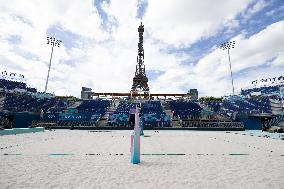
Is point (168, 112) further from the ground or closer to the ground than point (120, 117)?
further from the ground

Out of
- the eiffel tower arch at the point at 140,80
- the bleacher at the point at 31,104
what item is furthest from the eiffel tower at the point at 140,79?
the bleacher at the point at 31,104

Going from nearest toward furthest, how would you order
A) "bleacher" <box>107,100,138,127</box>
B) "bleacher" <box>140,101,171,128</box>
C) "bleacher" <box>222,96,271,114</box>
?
1. "bleacher" <box>140,101,171,128</box>
2. "bleacher" <box>107,100,138,127</box>
3. "bleacher" <box>222,96,271,114</box>

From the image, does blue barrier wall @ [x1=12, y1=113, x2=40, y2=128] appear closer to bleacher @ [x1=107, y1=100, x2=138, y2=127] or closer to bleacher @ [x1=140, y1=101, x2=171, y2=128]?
bleacher @ [x1=107, y1=100, x2=138, y2=127]

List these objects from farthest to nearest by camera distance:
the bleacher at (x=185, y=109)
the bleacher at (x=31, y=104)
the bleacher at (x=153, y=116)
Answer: the bleacher at (x=185, y=109) < the bleacher at (x=31, y=104) < the bleacher at (x=153, y=116)

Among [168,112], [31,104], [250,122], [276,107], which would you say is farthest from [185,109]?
[31,104]

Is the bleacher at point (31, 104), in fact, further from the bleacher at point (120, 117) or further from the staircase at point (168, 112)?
the staircase at point (168, 112)

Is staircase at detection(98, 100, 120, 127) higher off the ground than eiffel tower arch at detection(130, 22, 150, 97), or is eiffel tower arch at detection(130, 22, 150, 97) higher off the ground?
eiffel tower arch at detection(130, 22, 150, 97)

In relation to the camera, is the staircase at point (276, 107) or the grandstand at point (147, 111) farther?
the staircase at point (276, 107)

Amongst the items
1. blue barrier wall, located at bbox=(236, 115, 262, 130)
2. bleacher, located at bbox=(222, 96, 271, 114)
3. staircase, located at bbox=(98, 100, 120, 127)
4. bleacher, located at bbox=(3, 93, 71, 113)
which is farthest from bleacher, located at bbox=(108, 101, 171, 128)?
bleacher, located at bbox=(222, 96, 271, 114)

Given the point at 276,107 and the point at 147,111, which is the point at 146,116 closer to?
the point at 147,111

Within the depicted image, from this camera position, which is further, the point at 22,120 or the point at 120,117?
the point at 120,117

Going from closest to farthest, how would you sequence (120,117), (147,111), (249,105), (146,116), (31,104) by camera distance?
(120,117)
(146,116)
(147,111)
(31,104)
(249,105)

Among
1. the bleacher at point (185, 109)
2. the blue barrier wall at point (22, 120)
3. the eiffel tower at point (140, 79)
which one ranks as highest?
the eiffel tower at point (140, 79)

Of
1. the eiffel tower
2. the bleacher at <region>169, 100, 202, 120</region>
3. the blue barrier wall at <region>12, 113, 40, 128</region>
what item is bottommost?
the blue barrier wall at <region>12, 113, 40, 128</region>
